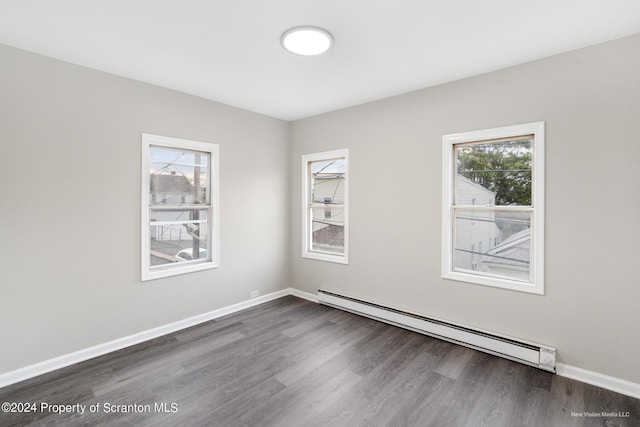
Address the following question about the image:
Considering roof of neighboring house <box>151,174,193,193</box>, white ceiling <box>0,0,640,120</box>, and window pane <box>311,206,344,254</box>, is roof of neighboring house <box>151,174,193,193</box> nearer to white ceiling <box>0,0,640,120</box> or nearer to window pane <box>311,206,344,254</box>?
white ceiling <box>0,0,640,120</box>

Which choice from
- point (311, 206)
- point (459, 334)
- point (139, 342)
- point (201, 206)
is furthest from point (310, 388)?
point (311, 206)

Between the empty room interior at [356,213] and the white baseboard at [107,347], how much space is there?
22mm

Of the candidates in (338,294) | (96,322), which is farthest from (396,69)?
(96,322)

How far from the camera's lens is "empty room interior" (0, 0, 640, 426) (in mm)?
2182

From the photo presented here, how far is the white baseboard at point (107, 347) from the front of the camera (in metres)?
2.52

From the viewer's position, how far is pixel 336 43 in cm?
243

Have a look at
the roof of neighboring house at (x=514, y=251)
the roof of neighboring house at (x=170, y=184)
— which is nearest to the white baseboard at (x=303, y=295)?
the roof of neighboring house at (x=170, y=184)

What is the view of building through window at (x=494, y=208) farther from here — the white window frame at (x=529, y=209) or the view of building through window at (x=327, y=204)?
the view of building through window at (x=327, y=204)

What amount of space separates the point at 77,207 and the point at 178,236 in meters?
1.07

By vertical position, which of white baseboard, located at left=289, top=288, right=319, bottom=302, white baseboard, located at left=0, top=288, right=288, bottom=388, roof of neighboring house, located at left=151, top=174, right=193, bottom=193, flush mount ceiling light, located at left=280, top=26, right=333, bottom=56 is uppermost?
flush mount ceiling light, located at left=280, top=26, right=333, bottom=56

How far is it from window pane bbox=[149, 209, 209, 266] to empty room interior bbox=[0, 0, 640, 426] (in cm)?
3

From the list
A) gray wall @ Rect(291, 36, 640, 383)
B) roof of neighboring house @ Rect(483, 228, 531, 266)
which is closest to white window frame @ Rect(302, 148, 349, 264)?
gray wall @ Rect(291, 36, 640, 383)

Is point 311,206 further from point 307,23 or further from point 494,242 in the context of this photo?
point 307,23

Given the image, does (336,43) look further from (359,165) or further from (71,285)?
(71,285)
